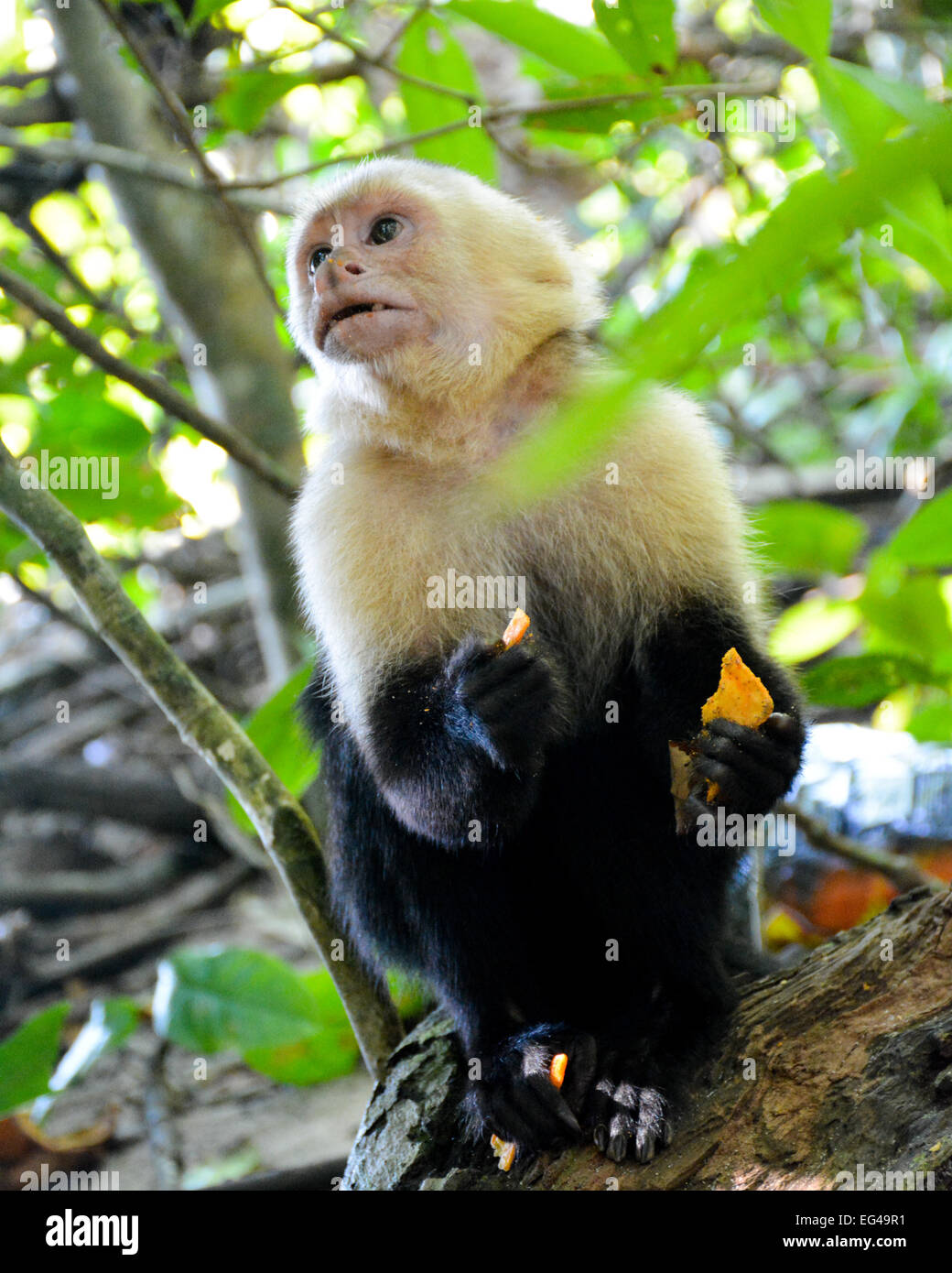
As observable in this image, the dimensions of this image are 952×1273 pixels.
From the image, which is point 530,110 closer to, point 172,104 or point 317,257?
point 317,257

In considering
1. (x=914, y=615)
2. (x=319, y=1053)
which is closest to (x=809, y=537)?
(x=914, y=615)

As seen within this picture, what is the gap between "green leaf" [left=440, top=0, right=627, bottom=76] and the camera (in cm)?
257

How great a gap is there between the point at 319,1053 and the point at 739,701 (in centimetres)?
177

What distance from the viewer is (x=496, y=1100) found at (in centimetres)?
217

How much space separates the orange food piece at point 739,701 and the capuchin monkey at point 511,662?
4 cm

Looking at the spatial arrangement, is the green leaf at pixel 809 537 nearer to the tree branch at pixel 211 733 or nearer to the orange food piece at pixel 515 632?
the orange food piece at pixel 515 632

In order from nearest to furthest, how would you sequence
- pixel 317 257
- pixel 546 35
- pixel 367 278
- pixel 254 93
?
pixel 367 278, pixel 546 35, pixel 317 257, pixel 254 93

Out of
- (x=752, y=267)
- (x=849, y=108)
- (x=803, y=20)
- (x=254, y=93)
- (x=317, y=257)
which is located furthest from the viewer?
(x=254, y=93)

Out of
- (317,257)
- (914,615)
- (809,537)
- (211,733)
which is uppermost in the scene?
(317,257)

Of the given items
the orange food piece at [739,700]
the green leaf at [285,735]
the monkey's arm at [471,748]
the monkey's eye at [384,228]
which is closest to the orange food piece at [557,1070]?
the monkey's arm at [471,748]

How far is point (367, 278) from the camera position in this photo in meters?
2.51

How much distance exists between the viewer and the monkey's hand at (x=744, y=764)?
215 cm

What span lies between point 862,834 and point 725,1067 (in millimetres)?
1946

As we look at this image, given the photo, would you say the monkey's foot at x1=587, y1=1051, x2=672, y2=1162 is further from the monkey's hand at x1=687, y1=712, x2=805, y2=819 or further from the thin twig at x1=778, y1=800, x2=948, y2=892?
the thin twig at x1=778, y1=800, x2=948, y2=892
